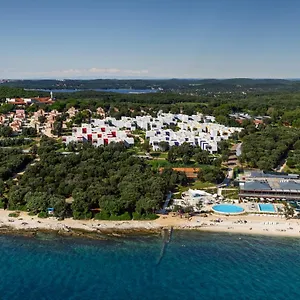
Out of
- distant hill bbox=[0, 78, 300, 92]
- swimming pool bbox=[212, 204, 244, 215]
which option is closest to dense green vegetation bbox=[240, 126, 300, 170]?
swimming pool bbox=[212, 204, 244, 215]

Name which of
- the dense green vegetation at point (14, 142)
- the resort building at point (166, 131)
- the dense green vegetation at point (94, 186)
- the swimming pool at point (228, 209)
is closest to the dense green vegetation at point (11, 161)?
the dense green vegetation at point (94, 186)

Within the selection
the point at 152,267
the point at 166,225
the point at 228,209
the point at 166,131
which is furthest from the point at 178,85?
the point at 152,267

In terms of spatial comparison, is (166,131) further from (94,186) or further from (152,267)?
(152,267)

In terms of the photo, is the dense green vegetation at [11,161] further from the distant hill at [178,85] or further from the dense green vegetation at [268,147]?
the distant hill at [178,85]

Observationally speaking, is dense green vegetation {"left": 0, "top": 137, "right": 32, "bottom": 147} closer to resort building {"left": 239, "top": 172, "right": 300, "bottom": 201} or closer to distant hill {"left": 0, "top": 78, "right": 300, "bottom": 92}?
resort building {"left": 239, "top": 172, "right": 300, "bottom": 201}

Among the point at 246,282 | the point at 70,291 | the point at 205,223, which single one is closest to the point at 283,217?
the point at 205,223

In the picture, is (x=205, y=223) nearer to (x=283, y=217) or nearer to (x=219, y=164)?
(x=283, y=217)
